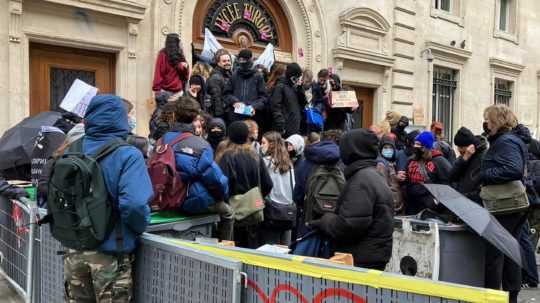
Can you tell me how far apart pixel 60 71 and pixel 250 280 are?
5.78 metres

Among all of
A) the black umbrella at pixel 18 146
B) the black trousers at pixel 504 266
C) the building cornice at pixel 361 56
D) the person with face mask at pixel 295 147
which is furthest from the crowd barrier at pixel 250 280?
the building cornice at pixel 361 56

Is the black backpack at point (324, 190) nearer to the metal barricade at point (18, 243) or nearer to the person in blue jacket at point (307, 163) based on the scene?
the person in blue jacket at point (307, 163)

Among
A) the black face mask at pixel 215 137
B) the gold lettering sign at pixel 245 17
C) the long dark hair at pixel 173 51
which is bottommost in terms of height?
the black face mask at pixel 215 137

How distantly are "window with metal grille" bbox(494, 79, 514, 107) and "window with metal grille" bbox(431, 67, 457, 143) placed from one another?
293cm

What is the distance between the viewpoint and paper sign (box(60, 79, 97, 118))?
4844mm

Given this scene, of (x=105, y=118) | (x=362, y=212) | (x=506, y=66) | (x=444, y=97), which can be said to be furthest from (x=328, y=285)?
(x=506, y=66)

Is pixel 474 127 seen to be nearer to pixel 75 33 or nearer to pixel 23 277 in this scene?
pixel 75 33

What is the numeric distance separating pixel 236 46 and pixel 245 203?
5.06 m

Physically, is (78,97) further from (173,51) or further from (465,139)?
(465,139)

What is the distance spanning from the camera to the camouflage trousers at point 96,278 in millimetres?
2867

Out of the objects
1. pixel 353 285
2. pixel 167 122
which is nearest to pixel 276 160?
pixel 167 122

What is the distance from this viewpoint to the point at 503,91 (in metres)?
16.9

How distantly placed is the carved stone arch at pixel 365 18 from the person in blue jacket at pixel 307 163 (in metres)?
6.42

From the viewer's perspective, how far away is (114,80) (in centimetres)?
773
